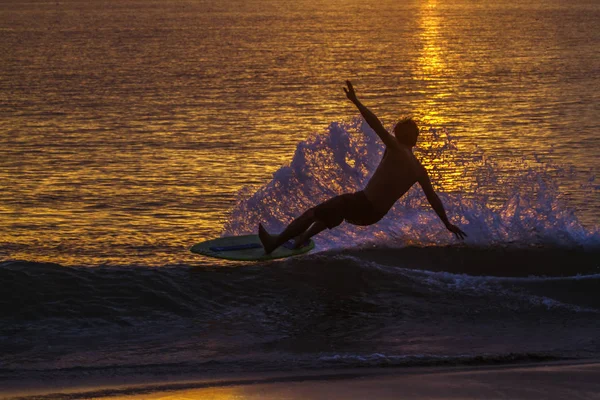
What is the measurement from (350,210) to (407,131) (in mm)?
1101

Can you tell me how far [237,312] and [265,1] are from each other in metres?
160

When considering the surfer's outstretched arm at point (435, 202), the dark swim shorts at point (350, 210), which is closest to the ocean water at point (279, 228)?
the surfer's outstretched arm at point (435, 202)

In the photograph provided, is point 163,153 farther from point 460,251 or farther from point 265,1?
point 265,1

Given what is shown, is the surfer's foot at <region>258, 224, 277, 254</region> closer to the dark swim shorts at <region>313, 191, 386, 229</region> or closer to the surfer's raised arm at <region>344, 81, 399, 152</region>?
the dark swim shorts at <region>313, 191, 386, 229</region>

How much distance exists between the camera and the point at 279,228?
14219mm

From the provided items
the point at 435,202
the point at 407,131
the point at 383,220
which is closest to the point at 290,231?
the point at 435,202

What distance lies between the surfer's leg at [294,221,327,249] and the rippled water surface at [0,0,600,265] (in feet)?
6.71

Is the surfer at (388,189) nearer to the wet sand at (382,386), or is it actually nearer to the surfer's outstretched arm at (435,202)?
the surfer's outstretched arm at (435,202)

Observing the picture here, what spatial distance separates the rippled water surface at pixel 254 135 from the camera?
48.0 ft

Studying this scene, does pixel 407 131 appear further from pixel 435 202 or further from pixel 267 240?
pixel 267 240

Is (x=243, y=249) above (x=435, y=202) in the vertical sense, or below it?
below

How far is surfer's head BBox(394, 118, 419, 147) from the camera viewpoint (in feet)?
35.7

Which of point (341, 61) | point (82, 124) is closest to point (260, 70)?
point (341, 61)

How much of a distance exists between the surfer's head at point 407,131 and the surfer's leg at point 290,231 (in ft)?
4.43
